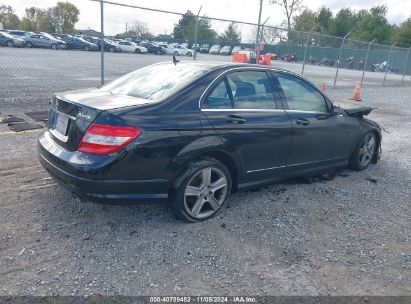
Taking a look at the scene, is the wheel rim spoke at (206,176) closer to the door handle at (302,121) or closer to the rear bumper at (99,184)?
the rear bumper at (99,184)

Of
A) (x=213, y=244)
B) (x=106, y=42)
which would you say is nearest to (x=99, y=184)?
(x=213, y=244)

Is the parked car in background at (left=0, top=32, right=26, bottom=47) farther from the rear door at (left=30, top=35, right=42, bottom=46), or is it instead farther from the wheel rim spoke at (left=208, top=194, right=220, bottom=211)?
the wheel rim spoke at (left=208, top=194, right=220, bottom=211)

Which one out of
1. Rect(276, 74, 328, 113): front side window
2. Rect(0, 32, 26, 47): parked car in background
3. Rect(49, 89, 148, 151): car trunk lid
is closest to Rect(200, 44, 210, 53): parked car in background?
Rect(0, 32, 26, 47): parked car in background

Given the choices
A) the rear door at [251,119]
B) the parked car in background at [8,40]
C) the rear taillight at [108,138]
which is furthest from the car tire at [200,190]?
the parked car in background at [8,40]

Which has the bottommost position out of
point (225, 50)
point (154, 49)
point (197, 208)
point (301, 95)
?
point (197, 208)

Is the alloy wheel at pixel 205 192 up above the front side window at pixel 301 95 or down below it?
below

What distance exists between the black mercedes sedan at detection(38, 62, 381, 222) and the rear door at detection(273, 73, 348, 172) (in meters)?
0.01

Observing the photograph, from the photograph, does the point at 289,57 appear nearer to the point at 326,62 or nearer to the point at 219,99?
the point at 326,62

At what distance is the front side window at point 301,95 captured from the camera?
4367 millimetres

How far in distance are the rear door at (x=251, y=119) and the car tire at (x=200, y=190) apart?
11.3 inches

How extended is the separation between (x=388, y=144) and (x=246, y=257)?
561 centimetres

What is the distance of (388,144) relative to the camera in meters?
7.56

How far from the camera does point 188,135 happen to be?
11.2 feet

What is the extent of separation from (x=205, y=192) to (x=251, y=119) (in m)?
0.91
